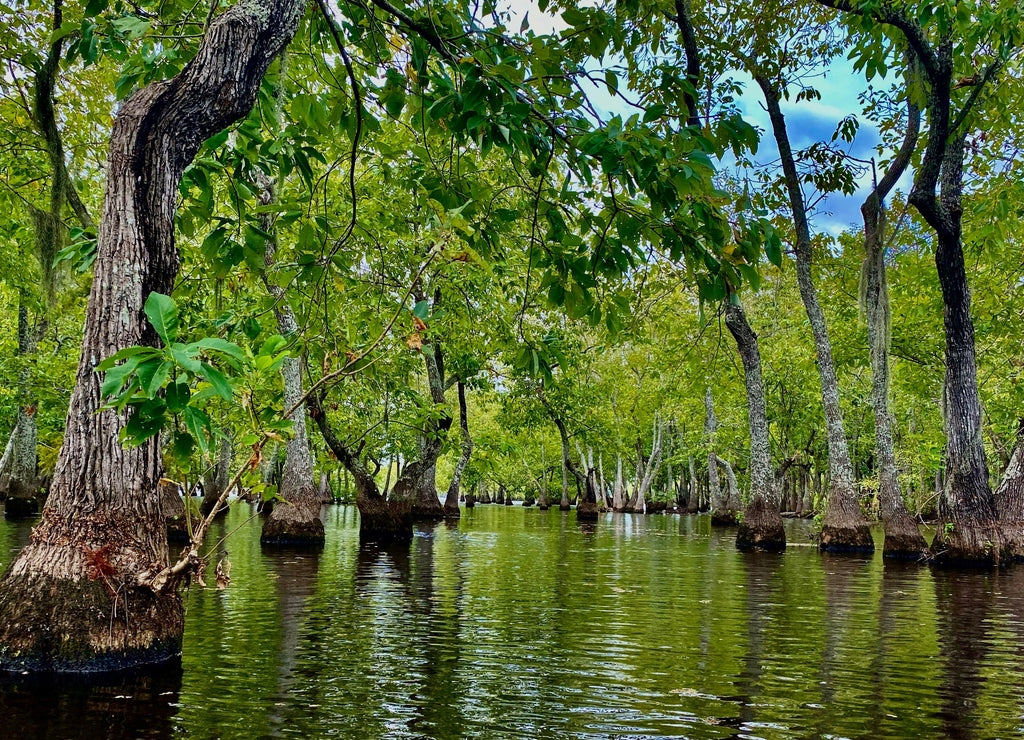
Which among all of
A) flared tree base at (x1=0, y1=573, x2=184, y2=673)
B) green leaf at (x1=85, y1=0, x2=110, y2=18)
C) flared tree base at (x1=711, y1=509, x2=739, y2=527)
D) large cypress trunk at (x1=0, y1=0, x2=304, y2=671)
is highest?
green leaf at (x1=85, y1=0, x2=110, y2=18)

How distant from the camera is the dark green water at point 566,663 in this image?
448 cm

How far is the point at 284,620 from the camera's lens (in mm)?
8086

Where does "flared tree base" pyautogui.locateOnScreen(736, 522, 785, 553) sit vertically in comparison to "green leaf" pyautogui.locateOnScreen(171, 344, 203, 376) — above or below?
below

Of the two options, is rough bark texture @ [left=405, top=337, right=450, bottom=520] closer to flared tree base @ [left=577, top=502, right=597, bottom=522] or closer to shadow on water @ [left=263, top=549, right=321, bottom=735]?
shadow on water @ [left=263, top=549, right=321, bottom=735]

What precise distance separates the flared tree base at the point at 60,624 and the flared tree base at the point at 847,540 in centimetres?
1814

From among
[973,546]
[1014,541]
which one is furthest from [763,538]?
[973,546]

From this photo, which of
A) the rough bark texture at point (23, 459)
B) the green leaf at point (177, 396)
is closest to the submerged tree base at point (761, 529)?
the green leaf at point (177, 396)

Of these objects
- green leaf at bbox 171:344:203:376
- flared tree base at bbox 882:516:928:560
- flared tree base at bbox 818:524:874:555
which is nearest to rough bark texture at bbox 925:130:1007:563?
flared tree base at bbox 882:516:928:560

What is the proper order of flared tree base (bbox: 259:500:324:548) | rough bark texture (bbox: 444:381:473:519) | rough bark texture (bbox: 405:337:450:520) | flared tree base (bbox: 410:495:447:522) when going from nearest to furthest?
flared tree base (bbox: 259:500:324:548) < rough bark texture (bbox: 405:337:450:520) < flared tree base (bbox: 410:495:447:522) < rough bark texture (bbox: 444:381:473:519)

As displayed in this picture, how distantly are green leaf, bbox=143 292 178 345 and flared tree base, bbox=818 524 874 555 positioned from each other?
19.4 metres

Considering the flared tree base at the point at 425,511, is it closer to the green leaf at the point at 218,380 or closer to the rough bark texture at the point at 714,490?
the rough bark texture at the point at 714,490

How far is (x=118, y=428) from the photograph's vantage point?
16.6ft

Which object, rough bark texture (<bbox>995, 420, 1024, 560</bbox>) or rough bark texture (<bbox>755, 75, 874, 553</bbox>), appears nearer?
rough bark texture (<bbox>995, 420, 1024, 560</bbox>)

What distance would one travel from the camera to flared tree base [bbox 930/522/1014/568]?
47.3 ft
